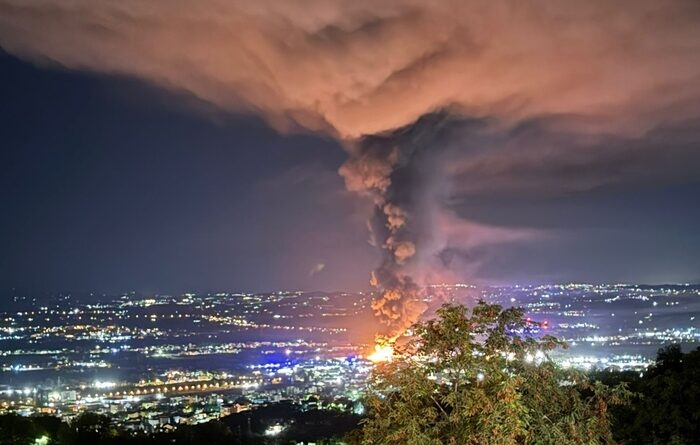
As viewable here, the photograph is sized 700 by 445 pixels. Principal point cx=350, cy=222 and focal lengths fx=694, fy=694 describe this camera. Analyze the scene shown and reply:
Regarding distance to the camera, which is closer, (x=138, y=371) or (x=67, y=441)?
(x=67, y=441)

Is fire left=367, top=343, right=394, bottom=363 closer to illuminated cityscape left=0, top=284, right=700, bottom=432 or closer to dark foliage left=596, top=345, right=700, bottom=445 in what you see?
dark foliage left=596, top=345, right=700, bottom=445

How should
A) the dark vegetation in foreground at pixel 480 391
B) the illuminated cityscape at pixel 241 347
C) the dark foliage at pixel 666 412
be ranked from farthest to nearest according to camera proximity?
the illuminated cityscape at pixel 241 347
the dark foliage at pixel 666 412
the dark vegetation in foreground at pixel 480 391

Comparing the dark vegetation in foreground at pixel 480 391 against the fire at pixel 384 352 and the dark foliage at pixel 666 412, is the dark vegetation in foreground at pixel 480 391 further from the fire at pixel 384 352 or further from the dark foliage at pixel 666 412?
the dark foliage at pixel 666 412

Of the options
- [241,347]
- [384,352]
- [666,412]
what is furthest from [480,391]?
[241,347]

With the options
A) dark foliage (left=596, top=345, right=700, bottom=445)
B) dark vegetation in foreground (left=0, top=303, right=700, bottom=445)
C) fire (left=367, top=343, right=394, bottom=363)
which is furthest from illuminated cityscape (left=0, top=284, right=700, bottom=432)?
dark vegetation in foreground (left=0, top=303, right=700, bottom=445)

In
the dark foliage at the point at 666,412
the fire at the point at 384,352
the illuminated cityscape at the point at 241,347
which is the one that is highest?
the illuminated cityscape at the point at 241,347

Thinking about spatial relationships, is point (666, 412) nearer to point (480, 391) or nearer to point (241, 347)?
point (480, 391)

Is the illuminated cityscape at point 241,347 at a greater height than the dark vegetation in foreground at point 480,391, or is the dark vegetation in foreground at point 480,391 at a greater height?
the illuminated cityscape at point 241,347

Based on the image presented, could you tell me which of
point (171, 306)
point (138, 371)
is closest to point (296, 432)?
point (138, 371)

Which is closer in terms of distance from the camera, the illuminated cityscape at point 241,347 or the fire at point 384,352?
the fire at point 384,352

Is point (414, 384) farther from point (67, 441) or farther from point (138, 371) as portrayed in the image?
point (138, 371)

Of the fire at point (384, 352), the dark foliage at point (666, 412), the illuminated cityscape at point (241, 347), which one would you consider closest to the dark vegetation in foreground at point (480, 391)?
the fire at point (384, 352)
